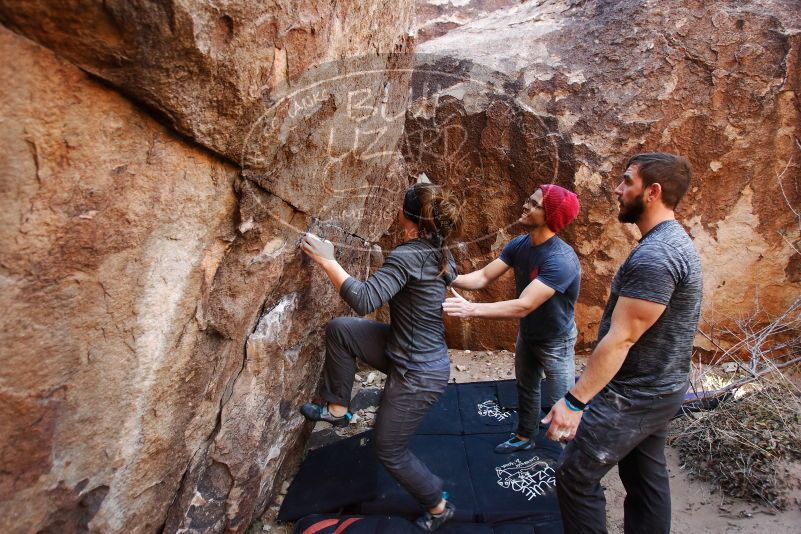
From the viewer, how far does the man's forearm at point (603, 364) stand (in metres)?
1.85

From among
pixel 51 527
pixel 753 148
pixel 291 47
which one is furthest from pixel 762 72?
pixel 51 527

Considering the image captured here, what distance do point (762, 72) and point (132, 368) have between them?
4.40 metres

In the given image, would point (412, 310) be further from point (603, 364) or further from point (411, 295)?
point (603, 364)

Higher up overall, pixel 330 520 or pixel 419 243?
pixel 419 243

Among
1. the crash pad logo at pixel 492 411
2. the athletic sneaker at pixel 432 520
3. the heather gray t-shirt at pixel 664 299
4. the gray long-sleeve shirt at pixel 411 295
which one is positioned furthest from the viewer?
the crash pad logo at pixel 492 411

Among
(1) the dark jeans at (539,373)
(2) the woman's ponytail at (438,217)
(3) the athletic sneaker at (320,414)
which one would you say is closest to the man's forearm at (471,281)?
(1) the dark jeans at (539,373)

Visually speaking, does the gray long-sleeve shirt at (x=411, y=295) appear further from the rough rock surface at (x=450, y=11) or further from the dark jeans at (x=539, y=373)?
the rough rock surface at (x=450, y=11)

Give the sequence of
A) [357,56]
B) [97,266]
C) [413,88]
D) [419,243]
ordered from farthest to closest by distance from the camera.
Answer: [413,88]
[357,56]
[419,243]
[97,266]

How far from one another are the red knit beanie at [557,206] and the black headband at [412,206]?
0.76m

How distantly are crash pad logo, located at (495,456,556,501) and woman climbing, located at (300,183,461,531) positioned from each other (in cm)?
57

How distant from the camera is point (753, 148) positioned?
378 centimetres

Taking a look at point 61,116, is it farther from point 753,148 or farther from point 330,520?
point 753,148

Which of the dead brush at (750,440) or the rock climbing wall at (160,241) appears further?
the dead brush at (750,440)

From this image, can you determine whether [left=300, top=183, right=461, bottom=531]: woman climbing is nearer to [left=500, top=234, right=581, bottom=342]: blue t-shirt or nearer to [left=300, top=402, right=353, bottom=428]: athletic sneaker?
[left=300, top=402, right=353, bottom=428]: athletic sneaker
